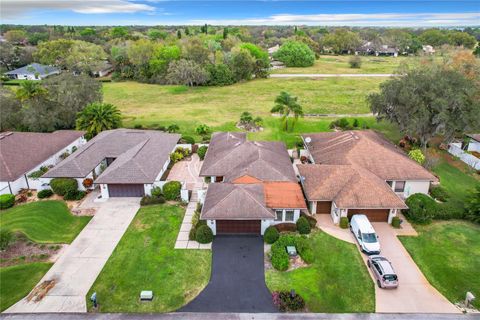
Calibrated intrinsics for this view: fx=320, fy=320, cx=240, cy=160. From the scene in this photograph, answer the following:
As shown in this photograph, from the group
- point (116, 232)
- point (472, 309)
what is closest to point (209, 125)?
point (116, 232)

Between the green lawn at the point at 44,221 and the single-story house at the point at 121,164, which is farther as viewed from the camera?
the single-story house at the point at 121,164

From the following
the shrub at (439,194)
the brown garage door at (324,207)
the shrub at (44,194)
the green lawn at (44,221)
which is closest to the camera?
the green lawn at (44,221)

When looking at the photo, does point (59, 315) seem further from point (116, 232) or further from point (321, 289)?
point (321, 289)

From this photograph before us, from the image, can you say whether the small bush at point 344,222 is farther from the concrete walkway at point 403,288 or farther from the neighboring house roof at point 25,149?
the neighboring house roof at point 25,149

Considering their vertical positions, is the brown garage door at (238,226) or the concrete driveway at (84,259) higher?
the brown garage door at (238,226)

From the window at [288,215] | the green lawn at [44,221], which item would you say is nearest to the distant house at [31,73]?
the green lawn at [44,221]

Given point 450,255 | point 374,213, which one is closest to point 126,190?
point 374,213

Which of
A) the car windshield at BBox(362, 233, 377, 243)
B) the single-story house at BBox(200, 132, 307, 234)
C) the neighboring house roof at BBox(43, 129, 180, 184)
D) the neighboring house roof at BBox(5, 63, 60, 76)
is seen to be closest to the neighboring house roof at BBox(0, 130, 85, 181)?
the neighboring house roof at BBox(43, 129, 180, 184)

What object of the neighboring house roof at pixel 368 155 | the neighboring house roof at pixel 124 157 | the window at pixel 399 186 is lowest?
the window at pixel 399 186
